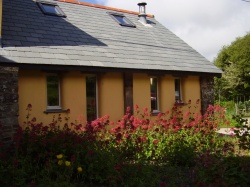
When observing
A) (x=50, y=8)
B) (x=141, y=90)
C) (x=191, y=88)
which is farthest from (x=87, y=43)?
(x=191, y=88)

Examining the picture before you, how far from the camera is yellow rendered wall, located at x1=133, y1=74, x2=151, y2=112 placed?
36.6ft

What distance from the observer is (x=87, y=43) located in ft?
35.4

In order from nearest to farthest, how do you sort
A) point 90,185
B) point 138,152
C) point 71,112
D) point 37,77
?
point 90,185, point 138,152, point 37,77, point 71,112

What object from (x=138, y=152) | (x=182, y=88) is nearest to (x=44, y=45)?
(x=138, y=152)

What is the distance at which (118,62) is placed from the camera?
407 inches

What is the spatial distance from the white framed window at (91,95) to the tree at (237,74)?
24204 millimetres

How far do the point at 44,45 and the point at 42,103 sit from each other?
6.19 ft

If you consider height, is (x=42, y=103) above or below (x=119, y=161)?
above

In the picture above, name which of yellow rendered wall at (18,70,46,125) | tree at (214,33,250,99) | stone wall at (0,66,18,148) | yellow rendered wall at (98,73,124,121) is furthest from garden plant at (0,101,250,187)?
tree at (214,33,250,99)

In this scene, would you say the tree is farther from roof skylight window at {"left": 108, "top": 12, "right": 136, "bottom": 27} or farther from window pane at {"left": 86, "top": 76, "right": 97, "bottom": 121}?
window pane at {"left": 86, "top": 76, "right": 97, "bottom": 121}

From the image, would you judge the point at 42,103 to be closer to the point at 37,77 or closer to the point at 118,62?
the point at 37,77

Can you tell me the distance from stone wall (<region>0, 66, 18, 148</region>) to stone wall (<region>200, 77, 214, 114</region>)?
26.9 ft

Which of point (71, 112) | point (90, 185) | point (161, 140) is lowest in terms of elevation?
point (90, 185)

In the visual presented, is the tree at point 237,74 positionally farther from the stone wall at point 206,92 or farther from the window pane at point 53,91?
the window pane at point 53,91
